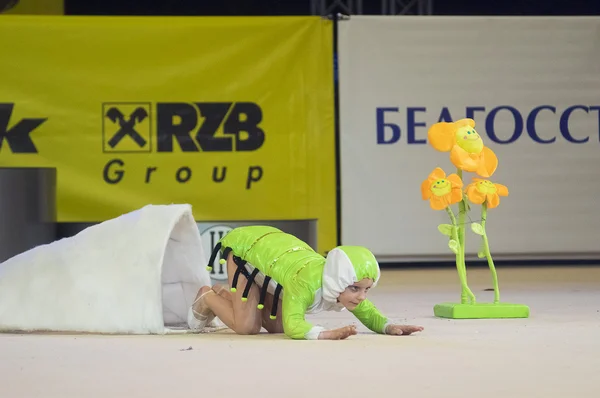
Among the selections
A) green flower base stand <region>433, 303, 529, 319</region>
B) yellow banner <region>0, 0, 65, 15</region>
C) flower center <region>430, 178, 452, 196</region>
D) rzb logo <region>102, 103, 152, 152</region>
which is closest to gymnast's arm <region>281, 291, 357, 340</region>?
green flower base stand <region>433, 303, 529, 319</region>

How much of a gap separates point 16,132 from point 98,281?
379 cm

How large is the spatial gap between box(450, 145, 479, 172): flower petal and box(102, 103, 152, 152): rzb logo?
3.53m

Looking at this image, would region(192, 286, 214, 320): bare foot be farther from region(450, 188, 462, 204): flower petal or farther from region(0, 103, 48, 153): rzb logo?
region(0, 103, 48, 153): rzb logo

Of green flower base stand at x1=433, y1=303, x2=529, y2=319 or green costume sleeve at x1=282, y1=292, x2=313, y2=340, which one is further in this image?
green flower base stand at x1=433, y1=303, x2=529, y2=319

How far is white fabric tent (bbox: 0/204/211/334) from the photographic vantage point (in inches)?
165

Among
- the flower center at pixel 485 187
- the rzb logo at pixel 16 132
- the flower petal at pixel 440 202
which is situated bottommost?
the flower petal at pixel 440 202

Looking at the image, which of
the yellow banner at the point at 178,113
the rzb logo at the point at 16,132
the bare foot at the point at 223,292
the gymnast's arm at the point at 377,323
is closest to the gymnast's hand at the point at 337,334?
the gymnast's arm at the point at 377,323

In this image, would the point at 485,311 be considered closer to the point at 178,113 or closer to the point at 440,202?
the point at 440,202

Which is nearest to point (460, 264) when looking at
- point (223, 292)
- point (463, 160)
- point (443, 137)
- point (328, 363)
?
point (463, 160)

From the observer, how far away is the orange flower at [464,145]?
4.80 meters

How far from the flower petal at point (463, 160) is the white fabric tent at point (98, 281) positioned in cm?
122

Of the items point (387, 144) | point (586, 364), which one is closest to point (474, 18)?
point (387, 144)

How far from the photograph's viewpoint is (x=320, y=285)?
12.6 ft

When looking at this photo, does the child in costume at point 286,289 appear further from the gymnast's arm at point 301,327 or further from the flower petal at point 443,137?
the flower petal at point 443,137
